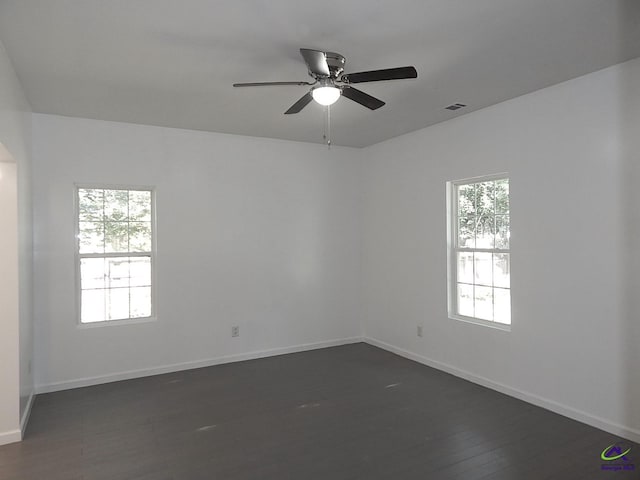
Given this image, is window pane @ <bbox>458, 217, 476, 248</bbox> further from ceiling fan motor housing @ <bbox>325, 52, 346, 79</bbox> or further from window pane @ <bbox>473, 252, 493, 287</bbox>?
ceiling fan motor housing @ <bbox>325, 52, 346, 79</bbox>

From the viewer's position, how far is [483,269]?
430 centimetres

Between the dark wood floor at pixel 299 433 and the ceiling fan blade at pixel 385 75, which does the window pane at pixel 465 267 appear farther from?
the ceiling fan blade at pixel 385 75

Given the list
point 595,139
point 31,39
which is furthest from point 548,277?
point 31,39

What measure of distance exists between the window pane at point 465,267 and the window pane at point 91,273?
→ 384 cm

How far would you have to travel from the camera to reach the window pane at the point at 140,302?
4617mm

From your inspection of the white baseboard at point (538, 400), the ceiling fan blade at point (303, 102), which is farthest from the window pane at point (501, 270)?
the ceiling fan blade at point (303, 102)

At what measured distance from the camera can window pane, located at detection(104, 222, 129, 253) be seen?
452 centimetres

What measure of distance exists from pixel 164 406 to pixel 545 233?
365cm

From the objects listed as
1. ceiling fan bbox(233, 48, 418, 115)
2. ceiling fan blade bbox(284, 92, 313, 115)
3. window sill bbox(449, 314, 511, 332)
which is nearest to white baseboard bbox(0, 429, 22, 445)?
ceiling fan bbox(233, 48, 418, 115)

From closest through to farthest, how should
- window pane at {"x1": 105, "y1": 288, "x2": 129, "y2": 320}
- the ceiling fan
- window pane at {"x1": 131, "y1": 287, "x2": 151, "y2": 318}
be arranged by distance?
the ceiling fan
window pane at {"x1": 105, "y1": 288, "x2": 129, "y2": 320}
window pane at {"x1": 131, "y1": 287, "x2": 151, "y2": 318}

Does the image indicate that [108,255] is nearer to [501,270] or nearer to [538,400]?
[501,270]

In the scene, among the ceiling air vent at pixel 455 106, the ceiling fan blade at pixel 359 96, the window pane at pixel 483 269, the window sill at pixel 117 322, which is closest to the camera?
the ceiling fan blade at pixel 359 96

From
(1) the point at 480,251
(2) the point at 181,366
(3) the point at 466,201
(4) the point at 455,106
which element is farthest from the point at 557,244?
(2) the point at 181,366

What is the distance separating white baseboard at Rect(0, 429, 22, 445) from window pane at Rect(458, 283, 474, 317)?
407cm
